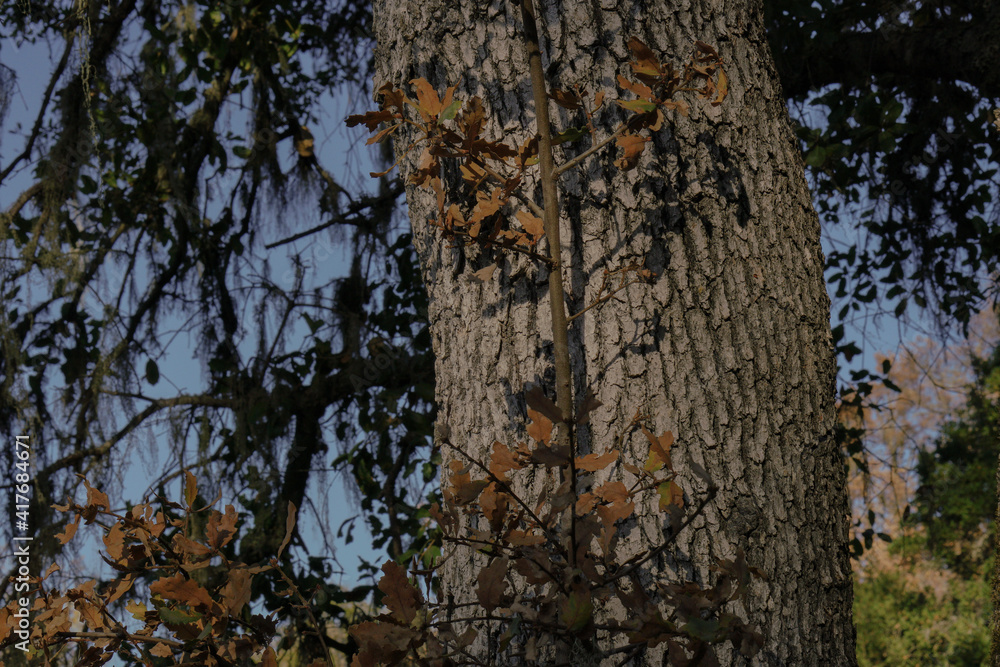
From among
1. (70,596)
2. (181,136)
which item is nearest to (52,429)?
(181,136)

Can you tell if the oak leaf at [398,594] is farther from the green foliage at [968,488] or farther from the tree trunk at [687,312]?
the green foliage at [968,488]

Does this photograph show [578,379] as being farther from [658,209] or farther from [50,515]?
[50,515]

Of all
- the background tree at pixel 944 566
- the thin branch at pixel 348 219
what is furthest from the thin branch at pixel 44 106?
the background tree at pixel 944 566

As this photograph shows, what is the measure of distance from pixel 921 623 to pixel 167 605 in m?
8.67

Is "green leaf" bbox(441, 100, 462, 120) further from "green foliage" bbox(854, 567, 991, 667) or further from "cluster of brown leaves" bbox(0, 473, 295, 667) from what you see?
"green foliage" bbox(854, 567, 991, 667)

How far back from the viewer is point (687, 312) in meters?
0.92

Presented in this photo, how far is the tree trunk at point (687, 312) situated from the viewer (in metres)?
0.88

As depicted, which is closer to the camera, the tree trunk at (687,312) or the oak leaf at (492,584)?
the oak leaf at (492,584)

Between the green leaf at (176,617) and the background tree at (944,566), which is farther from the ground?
the background tree at (944,566)

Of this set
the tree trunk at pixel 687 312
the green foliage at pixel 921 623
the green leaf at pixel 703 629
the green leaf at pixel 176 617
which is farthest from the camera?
the green foliage at pixel 921 623

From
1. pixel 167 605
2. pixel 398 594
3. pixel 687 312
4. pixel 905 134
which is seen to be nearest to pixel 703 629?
pixel 398 594

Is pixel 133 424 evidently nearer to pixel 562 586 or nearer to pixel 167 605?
pixel 167 605

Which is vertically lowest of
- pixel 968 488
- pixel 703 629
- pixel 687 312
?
pixel 703 629

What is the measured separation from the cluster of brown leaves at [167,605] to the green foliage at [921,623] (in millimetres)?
7654
